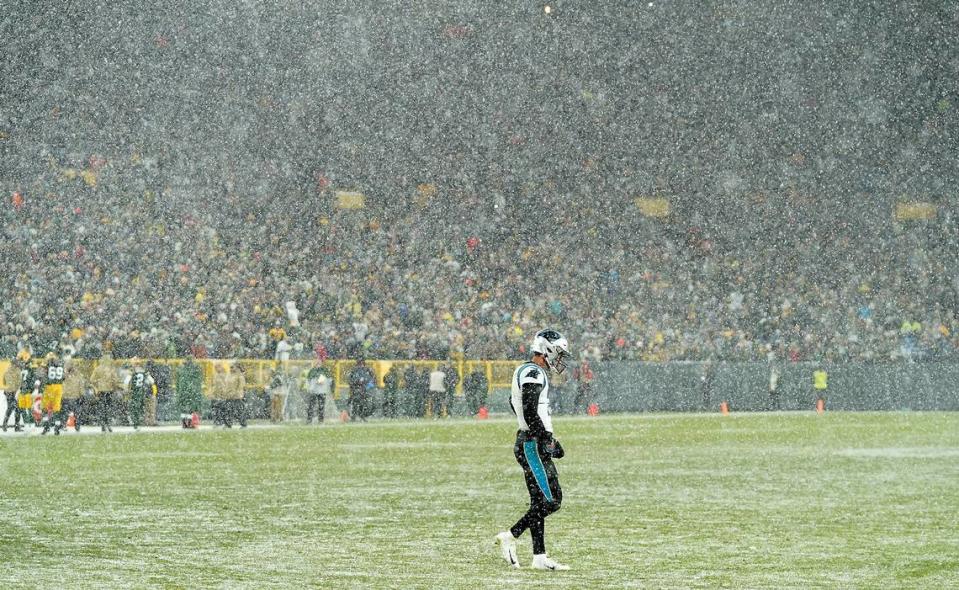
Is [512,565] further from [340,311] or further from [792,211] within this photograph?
[792,211]

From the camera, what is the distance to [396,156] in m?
59.1

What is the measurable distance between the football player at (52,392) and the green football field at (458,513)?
7.37ft

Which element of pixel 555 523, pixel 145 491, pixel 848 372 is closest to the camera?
pixel 555 523

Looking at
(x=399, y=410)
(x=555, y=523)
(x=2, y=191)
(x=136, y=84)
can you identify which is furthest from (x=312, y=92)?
(x=555, y=523)

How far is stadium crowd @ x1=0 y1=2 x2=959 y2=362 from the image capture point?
41781 mm

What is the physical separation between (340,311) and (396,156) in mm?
17328

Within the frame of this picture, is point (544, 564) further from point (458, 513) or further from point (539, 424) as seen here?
point (458, 513)

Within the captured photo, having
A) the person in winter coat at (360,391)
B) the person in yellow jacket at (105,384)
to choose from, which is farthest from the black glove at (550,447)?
the person in winter coat at (360,391)

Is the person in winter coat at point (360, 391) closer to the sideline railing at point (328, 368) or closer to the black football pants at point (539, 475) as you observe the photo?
the sideline railing at point (328, 368)

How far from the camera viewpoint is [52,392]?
1227 inches

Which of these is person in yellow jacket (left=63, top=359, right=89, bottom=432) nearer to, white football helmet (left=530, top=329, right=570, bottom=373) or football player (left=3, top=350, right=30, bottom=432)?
football player (left=3, top=350, right=30, bottom=432)

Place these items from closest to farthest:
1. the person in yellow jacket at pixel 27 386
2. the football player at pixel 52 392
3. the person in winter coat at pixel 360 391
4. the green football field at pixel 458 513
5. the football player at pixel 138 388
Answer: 1. the green football field at pixel 458 513
2. the football player at pixel 52 392
3. the person in yellow jacket at pixel 27 386
4. the football player at pixel 138 388
5. the person in winter coat at pixel 360 391

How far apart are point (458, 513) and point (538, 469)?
5.09m

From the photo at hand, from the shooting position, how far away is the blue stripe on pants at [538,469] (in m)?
9.95
